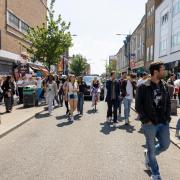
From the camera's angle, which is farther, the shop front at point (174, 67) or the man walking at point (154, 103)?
the shop front at point (174, 67)

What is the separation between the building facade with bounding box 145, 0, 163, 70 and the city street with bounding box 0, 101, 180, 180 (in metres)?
49.1

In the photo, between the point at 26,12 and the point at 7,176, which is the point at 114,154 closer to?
the point at 7,176

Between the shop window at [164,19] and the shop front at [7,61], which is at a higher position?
the shop window at [164,19]

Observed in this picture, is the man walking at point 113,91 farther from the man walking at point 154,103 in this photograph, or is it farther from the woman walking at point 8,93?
the man walking at point 154,103

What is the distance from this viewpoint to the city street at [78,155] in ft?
22.2

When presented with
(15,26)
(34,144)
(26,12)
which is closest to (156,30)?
→ (26,12)

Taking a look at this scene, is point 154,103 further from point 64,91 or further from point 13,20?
point 13,20

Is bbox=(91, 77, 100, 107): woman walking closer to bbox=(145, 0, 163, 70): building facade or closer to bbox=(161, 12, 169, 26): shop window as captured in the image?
bbox=(161, 12, 169, 26): shop window

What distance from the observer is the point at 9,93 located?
1772 cm

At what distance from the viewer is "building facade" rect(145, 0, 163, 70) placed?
198 feet

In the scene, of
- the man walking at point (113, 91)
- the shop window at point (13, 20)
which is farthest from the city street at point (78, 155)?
the shop window at point (13, 20)

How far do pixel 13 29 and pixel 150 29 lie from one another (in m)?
30.1

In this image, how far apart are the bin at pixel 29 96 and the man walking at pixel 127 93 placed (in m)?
7.67

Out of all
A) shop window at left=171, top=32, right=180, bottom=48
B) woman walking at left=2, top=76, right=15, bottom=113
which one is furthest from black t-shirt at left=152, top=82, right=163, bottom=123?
shop window at left=171, top=32, right=180, bottom=48
